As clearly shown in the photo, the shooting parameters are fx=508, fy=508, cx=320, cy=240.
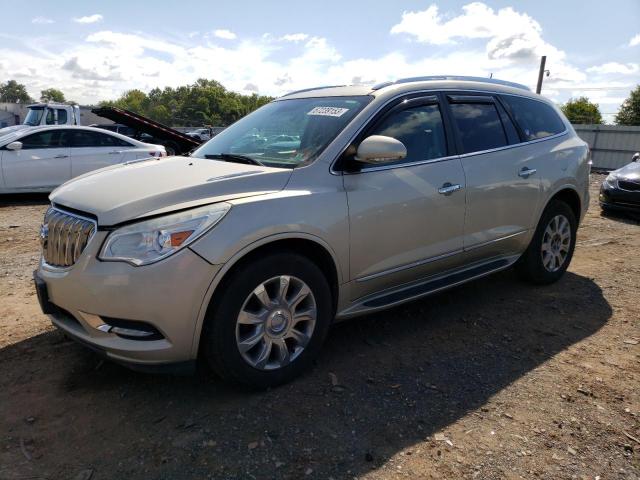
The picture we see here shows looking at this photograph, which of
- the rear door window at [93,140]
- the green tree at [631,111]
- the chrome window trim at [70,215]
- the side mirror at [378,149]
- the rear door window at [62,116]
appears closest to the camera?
the chrome window trim at [70,215]

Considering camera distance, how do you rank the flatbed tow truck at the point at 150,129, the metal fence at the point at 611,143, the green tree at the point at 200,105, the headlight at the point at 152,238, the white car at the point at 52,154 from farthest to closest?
the green tree at the point at 200,105, the metal fence at the point at 611,143, the flatbed tow truck at the point at 150,129, the white car at the point at 52,154, the headlight at the point at 152,238

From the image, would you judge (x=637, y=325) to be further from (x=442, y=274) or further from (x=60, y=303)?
(x=60, y=303)

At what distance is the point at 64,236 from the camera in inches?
107

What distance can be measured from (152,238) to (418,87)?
2199 mm

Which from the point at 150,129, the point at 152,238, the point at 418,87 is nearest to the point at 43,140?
the point at 150,129

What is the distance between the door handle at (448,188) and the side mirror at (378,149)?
1.97 feet

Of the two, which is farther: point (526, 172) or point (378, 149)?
point (526, 172)

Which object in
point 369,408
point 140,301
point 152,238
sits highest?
point 152,238

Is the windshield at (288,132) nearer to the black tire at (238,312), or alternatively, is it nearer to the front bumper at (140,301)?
the black tire at (238,312)

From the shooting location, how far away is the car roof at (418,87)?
3527mm

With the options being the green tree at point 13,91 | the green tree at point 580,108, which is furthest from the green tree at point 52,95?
the green tree at point 580,108

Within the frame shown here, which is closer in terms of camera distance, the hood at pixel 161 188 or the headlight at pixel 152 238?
the headlight at pixel 152 238

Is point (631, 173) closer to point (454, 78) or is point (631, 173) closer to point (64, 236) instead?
point (454, 78)

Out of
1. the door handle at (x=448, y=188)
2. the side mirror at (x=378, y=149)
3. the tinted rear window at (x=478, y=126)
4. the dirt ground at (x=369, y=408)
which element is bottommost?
the dirt ground at (x=369, y=408)
